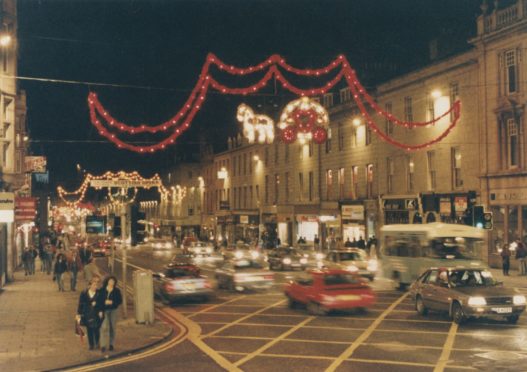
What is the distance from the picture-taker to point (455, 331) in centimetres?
1777

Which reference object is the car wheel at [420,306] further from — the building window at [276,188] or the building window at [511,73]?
the building window at [276,188]

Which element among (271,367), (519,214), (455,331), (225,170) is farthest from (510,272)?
(225,170)

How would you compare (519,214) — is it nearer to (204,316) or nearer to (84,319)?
(204,316)

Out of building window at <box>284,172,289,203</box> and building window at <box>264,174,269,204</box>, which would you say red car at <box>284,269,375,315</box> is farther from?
building window at <box>264,174,269,204</box>

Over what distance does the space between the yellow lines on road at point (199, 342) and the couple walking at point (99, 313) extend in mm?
2044

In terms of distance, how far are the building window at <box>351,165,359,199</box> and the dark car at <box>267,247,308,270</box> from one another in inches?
507

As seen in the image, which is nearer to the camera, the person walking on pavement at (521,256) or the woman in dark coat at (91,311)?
the woman in dark coat at (91,311)

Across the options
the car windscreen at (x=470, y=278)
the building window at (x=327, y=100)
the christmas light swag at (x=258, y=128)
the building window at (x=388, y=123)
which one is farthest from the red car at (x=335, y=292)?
the building window at (x=327, y=100)

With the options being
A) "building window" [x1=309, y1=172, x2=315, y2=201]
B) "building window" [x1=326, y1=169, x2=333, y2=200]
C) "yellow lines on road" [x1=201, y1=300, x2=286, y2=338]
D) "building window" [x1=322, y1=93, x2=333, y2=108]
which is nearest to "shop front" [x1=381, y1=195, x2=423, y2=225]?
"building window" [x1=326, y1=169, x2=333, y2=200]

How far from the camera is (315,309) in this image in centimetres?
2152

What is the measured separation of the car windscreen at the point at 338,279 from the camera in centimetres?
2138

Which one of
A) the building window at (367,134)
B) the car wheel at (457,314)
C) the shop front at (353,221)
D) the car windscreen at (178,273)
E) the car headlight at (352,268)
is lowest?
the car wheel at (457,314)

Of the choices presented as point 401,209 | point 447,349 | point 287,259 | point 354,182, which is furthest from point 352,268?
point 354,182

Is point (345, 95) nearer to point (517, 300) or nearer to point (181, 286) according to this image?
point (181, 286)
